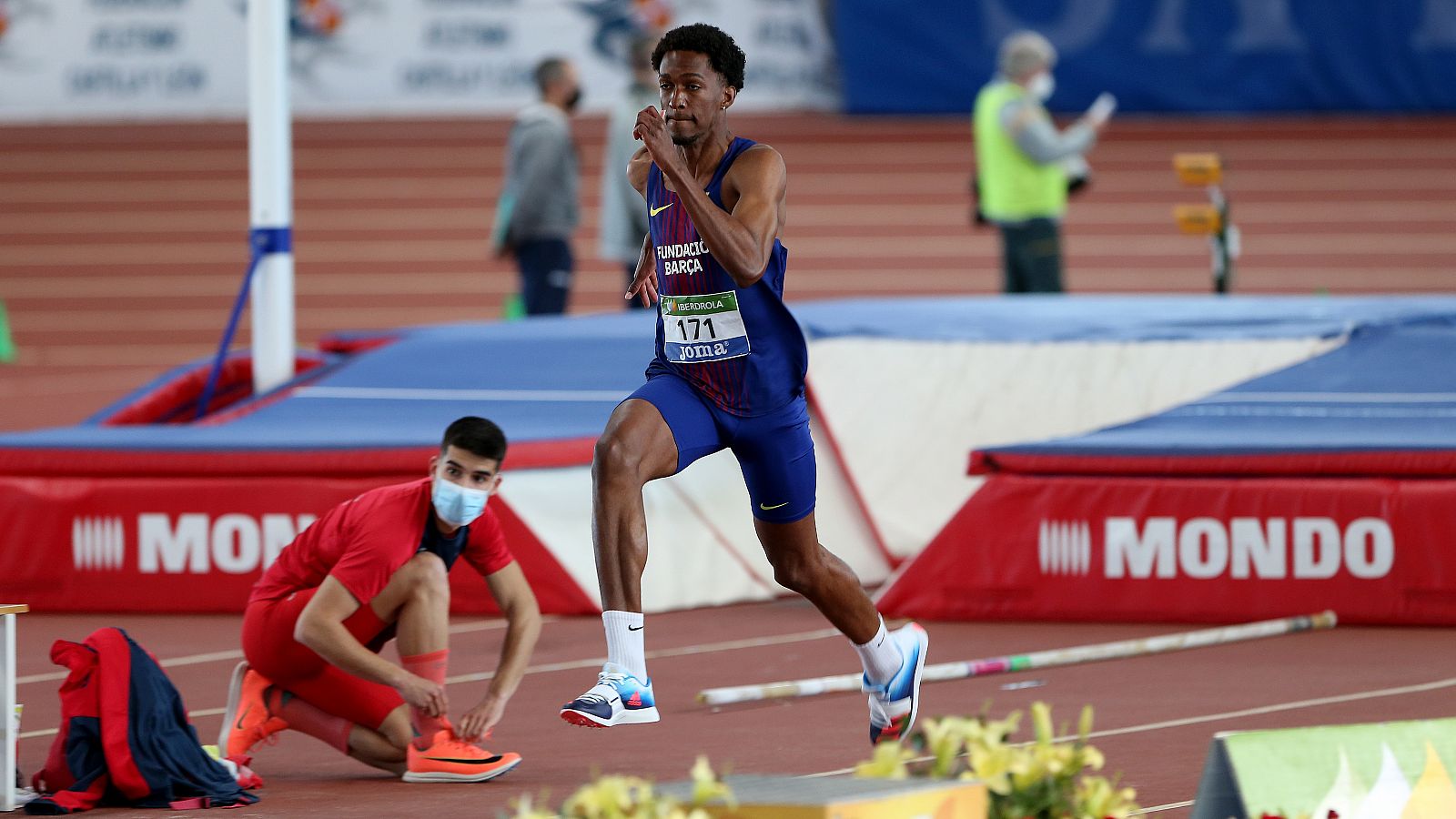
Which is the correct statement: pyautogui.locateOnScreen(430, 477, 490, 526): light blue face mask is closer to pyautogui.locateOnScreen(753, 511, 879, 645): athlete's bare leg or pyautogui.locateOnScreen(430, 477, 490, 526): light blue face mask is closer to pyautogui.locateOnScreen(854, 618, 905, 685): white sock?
pyautogui.locateOnScreen(753, 511, 879, 645): athlete's bare leg

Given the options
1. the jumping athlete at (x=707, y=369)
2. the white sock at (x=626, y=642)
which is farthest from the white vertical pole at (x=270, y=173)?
the white sock at (x=626, y=642)

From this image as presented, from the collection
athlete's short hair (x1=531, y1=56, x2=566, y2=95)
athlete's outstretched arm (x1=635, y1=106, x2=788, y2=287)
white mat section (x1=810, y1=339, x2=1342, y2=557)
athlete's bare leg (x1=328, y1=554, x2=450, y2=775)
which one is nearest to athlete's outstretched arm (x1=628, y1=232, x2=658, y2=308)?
athlete's outstretched arm (x1=635, y1=106, x2=788, y2=287)

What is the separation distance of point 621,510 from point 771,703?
1684 millimetres

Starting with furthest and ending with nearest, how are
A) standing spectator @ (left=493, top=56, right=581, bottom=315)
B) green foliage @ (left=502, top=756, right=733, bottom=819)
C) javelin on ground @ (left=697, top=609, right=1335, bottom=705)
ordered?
1. standing spectator @ (left=493, top=56, right=581, bottom=315)
2. javelin on ground @ (left=697, top=609, right=1335, bottom=705)
3. green foliage @ (left=502, top=756, right=733, bottom=819)

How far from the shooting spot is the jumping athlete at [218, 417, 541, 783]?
5105 mm

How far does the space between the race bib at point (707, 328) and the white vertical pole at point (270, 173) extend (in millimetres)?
4194

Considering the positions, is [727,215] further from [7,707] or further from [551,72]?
[551,72]

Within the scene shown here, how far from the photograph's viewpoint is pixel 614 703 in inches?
183

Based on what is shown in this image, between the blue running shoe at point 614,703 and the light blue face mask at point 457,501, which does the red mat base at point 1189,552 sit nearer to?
the light blue face mask at point 457,501

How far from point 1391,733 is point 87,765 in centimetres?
280

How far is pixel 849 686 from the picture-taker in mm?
6379

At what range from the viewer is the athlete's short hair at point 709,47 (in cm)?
489

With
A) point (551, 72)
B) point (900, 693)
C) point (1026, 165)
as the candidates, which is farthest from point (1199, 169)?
point (900, 693)

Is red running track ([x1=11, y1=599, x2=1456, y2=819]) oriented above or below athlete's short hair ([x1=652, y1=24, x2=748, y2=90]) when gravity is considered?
below
